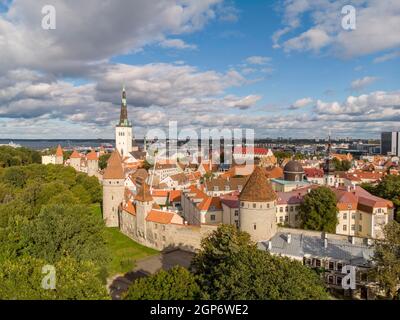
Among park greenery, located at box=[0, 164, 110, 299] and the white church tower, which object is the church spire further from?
park greenery, located at box=[0, 164, 110, 299]

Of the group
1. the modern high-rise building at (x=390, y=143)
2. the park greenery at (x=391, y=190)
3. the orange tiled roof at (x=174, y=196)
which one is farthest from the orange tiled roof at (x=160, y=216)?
the modern high-rise building at (x=390, y=143)

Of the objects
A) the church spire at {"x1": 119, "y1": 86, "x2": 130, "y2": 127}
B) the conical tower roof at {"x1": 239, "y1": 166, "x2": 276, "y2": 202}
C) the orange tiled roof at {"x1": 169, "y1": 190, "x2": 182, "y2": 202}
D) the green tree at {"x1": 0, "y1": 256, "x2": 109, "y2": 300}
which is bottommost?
the orange tiled roof at {"x1": 169, "y1": 190, "x2": 182, "y2": 202}

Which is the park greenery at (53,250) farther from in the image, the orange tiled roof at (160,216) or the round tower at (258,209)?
the round tower at (258,209)

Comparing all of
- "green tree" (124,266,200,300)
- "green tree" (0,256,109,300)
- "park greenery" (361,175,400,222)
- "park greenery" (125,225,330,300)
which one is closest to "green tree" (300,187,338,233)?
"park greenery" (361,175,400,222)

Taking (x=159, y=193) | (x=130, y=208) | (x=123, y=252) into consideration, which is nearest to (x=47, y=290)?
(x=123, y=252)
